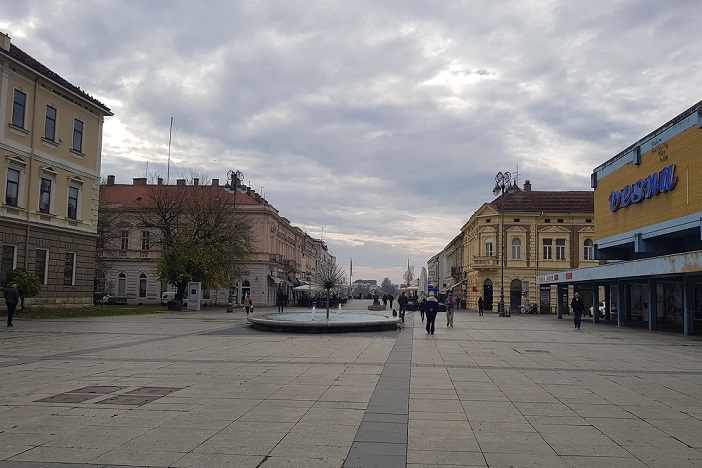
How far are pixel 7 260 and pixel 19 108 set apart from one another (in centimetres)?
877

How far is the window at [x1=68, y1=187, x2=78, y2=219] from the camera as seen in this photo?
125 ft

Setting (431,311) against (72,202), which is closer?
(431,311)

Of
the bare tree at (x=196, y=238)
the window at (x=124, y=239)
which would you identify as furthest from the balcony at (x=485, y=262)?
the window at (x=124, y=239)

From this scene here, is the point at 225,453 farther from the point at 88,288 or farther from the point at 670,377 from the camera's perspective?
the point at 88,288

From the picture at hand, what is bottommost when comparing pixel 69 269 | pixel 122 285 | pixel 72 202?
pixel 122 285

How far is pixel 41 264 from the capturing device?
3494 cm

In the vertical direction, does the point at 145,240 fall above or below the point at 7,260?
above

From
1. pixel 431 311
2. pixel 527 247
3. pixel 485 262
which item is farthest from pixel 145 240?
pixel 431 311

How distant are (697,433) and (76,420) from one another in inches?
327

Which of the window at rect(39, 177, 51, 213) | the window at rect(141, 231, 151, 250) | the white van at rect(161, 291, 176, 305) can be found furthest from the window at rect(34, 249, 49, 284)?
the window at rect(141, 231, 151, 250)

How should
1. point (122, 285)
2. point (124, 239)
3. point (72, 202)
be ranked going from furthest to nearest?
point (124, 239), point (122, 285), point (72, 202)

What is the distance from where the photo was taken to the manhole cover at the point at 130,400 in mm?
9094

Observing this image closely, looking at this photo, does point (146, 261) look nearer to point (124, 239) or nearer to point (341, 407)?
point (124, 239)

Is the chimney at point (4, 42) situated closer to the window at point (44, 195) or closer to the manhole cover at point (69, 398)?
the window at point (44, 195)
